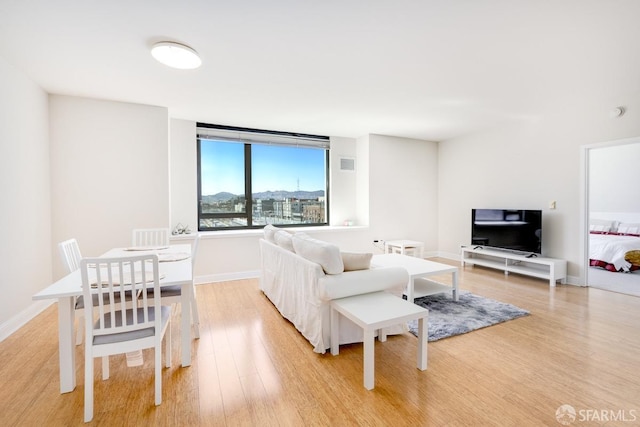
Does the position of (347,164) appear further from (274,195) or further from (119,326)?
(119,326)

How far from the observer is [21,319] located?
276 cm

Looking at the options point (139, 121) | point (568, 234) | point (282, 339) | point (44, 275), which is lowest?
point (282, 339)

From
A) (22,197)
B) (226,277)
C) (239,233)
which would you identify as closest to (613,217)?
(239,233)

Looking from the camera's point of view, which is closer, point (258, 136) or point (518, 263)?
point (518, 263)

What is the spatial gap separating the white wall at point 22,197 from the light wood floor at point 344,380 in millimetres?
359

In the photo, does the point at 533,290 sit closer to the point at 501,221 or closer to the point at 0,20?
the point at 501,221

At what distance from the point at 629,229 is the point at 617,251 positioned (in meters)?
1.48

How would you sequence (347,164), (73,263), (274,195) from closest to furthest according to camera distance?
1. (73,263)
2. (274,195)
3. (347,164)

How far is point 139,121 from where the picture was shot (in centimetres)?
370

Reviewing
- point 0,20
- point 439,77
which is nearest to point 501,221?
point 439,77

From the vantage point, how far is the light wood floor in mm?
1632

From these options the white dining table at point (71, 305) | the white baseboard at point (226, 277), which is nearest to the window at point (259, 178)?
the white baseboard at point (226, 277)

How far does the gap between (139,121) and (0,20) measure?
1.72 metres

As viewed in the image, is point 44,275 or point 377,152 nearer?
point 44,275
